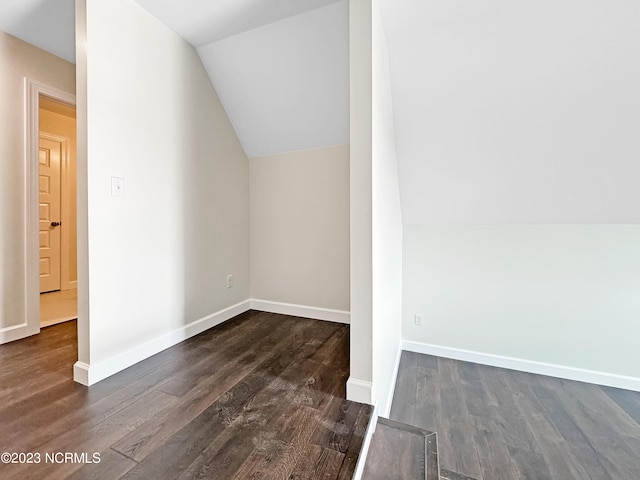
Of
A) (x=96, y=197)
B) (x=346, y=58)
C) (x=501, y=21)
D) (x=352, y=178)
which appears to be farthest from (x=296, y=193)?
(x=501, y=21)

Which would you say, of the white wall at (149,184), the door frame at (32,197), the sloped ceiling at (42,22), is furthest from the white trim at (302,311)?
the sloped ceiling at (42,22)

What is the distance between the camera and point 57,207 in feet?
11.7

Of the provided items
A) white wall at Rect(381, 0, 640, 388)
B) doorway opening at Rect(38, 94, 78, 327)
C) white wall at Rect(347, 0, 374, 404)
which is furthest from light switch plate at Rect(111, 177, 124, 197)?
doorway opening at Rect(38, 94, 78, 327)

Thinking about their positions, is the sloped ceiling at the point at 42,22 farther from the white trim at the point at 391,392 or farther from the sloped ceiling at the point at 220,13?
the white trim at the point at 391,392

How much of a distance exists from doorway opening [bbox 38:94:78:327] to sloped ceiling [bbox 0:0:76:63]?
135 centimetres

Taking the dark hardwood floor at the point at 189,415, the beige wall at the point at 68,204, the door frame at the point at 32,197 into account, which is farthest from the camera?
the beige wall at the point at 68,204

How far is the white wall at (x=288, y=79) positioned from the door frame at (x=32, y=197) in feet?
4.48

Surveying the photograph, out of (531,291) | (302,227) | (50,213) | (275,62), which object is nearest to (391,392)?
(531,291)

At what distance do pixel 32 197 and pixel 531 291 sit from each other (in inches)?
166

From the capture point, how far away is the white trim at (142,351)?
1632 millimetres

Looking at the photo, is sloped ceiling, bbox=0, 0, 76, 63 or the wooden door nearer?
sloped ceiling, bbox=0, 0, 76, 63

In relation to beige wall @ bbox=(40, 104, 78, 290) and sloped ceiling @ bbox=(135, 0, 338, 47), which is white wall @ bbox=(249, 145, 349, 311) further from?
beige wall @ bbox=(40, 104, 78, 290)

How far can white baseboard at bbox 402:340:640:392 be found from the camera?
2.23m

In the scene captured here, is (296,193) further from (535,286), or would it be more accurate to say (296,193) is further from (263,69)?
(535,286)
